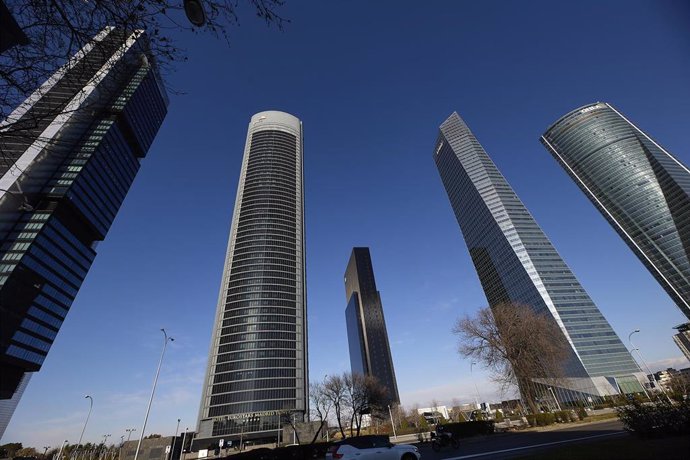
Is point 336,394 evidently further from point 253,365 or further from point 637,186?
point 637,186

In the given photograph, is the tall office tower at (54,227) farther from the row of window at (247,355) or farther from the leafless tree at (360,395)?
the leafless tree at (360,395)

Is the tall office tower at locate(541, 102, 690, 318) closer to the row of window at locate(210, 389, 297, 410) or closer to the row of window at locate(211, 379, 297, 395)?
the row of window at locate(211, 379, 297, 395)

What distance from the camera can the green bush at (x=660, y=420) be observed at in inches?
432

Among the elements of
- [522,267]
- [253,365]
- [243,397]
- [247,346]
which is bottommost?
[243,397]

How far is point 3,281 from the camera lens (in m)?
77.6

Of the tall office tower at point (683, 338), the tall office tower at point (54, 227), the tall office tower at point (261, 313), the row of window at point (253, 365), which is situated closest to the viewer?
the tall office tower at point (54, 227)

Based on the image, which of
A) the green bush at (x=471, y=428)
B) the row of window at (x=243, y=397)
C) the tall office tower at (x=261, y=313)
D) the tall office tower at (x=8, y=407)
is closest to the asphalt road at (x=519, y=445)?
the green bush at (x=471, y=428)

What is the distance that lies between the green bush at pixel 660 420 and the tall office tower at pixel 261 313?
8974 centimetres

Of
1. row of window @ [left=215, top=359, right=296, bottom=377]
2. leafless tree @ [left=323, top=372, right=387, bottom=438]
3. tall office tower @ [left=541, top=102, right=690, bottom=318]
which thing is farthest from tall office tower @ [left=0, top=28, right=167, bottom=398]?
tall office tower @ [left=541, top=102, right=690, bottom=318]

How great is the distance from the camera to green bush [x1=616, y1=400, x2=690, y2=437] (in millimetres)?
10969

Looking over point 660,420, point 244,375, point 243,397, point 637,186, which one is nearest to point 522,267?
point 637,186

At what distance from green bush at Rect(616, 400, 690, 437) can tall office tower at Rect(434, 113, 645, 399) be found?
225ft

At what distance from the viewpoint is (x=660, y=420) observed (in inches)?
453

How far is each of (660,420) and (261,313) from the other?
377 ft
